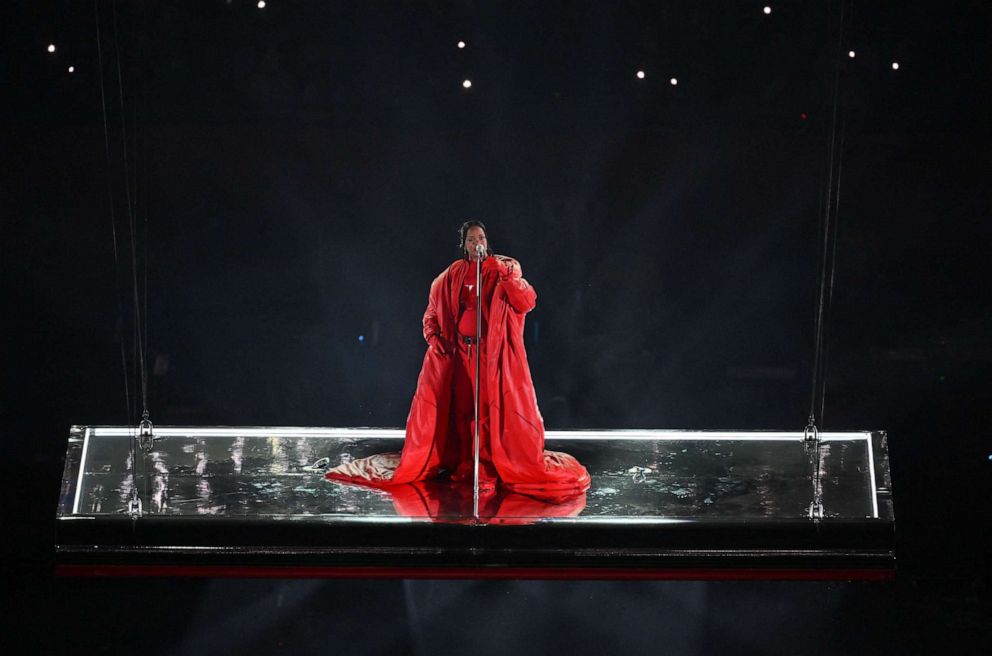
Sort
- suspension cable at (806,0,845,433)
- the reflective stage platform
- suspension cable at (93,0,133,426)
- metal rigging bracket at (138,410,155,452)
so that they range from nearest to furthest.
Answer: the reflective stage platform
suspension cable at (93,0,133,426)
suspension cable at (806,0,845,433)
metal rigging bracket at (138,410,155,452)

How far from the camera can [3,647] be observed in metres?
3.70

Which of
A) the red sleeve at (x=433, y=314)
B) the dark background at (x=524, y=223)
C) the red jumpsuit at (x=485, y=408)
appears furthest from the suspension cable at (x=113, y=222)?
the red sleeve at (x=433, y=314)

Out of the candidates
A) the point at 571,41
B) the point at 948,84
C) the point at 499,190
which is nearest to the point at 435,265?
the point at 499,190

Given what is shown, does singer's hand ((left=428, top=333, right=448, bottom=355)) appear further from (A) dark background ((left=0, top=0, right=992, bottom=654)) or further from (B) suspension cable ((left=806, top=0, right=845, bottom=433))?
(B) suspension cable ((left=806, top=0, right=845, bottom=433))

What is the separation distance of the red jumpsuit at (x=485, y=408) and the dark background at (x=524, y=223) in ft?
1.27

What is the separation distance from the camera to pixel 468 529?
376cm

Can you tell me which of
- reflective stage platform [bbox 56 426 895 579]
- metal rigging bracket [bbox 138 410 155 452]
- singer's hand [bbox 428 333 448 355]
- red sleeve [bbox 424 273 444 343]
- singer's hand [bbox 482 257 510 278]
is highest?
singer's hand [bbox 482 257 510 278]

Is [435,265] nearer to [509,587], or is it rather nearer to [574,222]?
[574,222]

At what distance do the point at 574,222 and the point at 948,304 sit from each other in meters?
1.44

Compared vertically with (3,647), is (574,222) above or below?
above

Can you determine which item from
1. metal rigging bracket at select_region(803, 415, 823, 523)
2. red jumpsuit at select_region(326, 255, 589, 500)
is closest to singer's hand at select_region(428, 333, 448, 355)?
→ red jumpsuit at select_region(326, 255, 589, 500)

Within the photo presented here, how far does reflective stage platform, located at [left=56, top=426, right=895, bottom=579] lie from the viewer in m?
3.76

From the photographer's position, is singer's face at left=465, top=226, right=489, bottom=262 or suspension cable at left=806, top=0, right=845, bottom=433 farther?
suspension cable at left=806, top=0, right=845, bottom=433

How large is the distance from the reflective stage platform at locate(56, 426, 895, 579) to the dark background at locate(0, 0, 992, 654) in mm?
270
